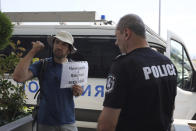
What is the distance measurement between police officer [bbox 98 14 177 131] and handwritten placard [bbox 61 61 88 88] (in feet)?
3.51

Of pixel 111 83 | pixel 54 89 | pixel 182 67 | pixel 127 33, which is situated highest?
pixel 127 33

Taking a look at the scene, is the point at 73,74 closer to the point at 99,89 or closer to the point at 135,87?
the point at 135,87

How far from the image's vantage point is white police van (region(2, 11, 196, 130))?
188 inches

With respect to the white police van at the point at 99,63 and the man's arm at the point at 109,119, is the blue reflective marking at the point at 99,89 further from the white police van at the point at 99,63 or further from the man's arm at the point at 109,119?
the man's arm at the point at 109,119

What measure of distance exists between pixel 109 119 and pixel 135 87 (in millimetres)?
249

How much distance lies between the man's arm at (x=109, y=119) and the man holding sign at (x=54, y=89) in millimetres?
1095

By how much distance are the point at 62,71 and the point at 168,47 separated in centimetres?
239

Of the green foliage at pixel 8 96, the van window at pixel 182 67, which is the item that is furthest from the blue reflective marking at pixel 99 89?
the green foliage at pixel 8 96

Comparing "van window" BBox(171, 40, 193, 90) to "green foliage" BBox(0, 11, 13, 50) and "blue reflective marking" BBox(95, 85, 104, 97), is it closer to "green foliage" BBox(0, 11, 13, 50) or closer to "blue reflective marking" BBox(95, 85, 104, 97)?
"blue reflective marking" BBox(95, 85, 104, 97)

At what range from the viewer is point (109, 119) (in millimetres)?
1542

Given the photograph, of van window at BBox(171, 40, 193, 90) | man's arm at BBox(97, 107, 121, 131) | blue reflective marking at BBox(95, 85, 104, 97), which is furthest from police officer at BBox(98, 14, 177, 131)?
van window at BBox(171, 40, 193, 90)

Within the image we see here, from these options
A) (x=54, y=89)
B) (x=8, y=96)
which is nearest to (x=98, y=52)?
(x=8, y=96)

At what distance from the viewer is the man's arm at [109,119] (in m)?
1.54

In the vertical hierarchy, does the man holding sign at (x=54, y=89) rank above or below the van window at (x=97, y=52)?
below
